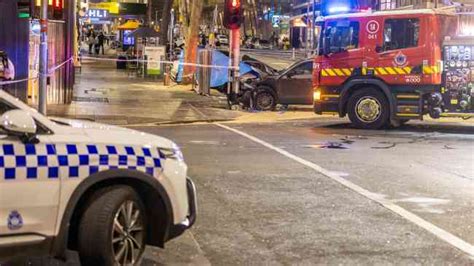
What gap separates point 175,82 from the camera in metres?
32.6

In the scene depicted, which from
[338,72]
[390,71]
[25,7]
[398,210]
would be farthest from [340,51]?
[398,210]

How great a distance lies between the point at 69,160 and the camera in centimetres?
478

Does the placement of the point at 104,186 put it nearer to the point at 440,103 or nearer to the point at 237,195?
the point at 237,195

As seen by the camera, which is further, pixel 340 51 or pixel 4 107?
pixel 340 51

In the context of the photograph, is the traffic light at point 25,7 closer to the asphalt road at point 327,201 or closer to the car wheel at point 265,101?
the asphalt road at point 327,201

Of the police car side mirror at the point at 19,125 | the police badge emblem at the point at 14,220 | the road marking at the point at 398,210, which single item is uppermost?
the police car side mirror at the point at 19,125

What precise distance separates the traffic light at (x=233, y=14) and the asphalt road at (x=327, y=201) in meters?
7.10

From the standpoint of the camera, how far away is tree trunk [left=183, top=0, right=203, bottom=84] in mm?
30625

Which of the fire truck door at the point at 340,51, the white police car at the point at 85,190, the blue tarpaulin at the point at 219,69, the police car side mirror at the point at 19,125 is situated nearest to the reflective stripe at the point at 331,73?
the fire truck door at the point at 340,51

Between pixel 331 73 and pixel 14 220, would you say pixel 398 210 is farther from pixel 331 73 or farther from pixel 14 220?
pixel 331 73

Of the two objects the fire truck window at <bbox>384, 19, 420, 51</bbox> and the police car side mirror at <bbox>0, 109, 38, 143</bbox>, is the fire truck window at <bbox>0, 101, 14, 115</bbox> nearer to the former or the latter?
the police car side mirror at <bbox>0, 109, 38, 143</bbox>

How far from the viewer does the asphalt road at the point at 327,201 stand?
20.5ft

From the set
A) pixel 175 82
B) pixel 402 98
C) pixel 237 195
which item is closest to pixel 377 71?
pixel 402 98

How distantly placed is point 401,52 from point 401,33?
16.1 inches
